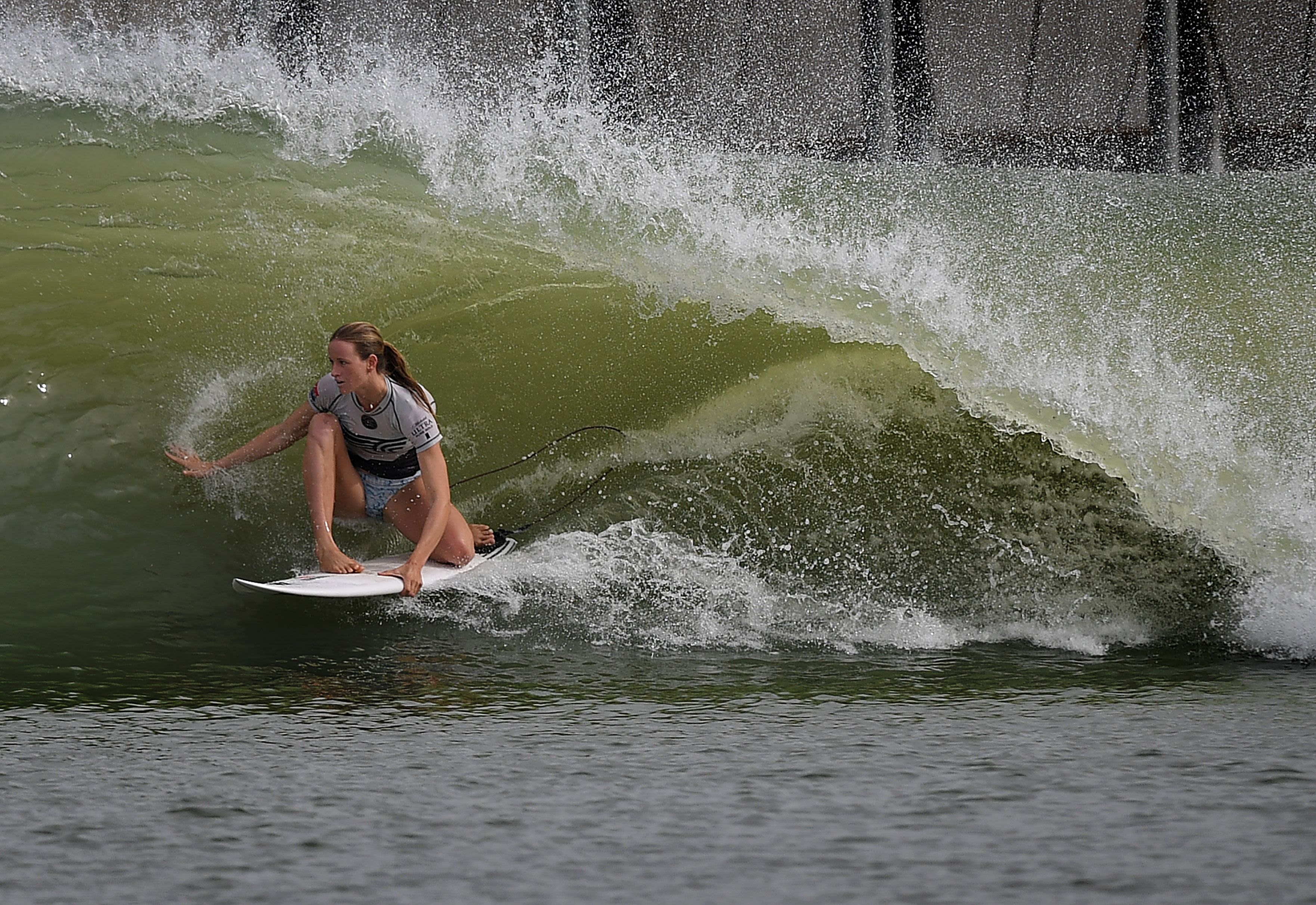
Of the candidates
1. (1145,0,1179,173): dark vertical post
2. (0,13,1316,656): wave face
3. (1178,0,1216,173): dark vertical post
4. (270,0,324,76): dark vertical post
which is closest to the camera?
(0,13,1316,656): wave face

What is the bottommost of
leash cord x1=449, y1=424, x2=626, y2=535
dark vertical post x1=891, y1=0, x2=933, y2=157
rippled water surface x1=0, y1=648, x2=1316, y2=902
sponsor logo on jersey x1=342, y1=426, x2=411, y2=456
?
rippled water surface x1=0, y1=648, x2=1316, y2=902

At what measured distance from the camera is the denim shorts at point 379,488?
3516mm

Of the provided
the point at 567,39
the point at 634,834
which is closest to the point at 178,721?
the point at 634,834

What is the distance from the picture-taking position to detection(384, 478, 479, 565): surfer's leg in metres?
3.43

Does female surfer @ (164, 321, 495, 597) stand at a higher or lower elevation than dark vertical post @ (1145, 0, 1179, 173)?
lower

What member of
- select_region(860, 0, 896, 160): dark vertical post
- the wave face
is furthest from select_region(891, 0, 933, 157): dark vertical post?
the wave face

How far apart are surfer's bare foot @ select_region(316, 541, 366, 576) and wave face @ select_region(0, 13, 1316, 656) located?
0.22 meters

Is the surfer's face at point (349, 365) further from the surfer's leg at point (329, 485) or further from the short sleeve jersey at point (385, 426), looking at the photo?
the surfer's leg at point (329, 485)

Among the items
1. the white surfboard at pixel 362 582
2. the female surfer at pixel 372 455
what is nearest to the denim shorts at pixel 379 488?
the female surfer at pixel 372 455

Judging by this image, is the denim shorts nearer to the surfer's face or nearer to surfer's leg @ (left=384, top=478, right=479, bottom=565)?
surfer's leg @ (left=384, top=478, right=479, bottom=565)

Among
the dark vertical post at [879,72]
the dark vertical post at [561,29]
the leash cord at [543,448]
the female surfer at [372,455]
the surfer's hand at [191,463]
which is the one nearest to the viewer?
the female surfer at [372,455]

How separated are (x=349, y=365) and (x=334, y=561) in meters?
0.52

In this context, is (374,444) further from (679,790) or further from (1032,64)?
(1032,64)

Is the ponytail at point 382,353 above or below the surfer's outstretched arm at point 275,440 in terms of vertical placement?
above
